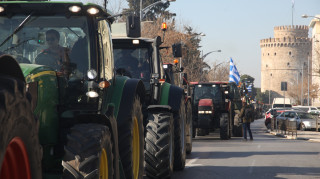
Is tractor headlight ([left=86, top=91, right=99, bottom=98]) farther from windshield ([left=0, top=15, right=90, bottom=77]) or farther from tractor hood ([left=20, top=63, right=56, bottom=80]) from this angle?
tractor hood ([left=20, top=63, right=56, bottom=80])

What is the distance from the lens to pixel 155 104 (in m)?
12.2

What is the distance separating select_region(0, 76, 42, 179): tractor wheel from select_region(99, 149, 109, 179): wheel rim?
5.07 ft

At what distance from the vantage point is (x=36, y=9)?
7.09m

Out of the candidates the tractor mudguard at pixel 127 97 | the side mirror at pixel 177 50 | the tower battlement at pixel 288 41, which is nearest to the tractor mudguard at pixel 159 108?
the side mirror at pixel 177 50

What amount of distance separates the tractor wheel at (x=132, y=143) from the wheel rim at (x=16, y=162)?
342cm

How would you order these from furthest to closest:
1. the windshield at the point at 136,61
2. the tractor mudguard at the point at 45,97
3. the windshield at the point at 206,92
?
1. the windshield at the point at 206,92
2. the windshield at the point at 136,61
3. the tractor mudguard at the point at 45,97

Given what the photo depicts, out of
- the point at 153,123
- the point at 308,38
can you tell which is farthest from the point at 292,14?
the point at 153,123

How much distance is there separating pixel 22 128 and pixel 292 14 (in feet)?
476

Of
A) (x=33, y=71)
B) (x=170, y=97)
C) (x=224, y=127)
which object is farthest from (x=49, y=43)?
(x=224, y=127)

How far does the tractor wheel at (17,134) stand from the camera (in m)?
4.11

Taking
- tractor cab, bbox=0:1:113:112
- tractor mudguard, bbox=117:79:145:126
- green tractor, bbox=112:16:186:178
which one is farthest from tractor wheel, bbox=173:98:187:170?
tractor cab, bbox=0:1:113:112

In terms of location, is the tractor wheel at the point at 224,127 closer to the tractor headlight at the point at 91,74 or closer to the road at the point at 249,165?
the road at the point at 249,165

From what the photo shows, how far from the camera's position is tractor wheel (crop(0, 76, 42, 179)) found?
162 inches

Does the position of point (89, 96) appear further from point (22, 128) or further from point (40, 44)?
point (22, 128)
